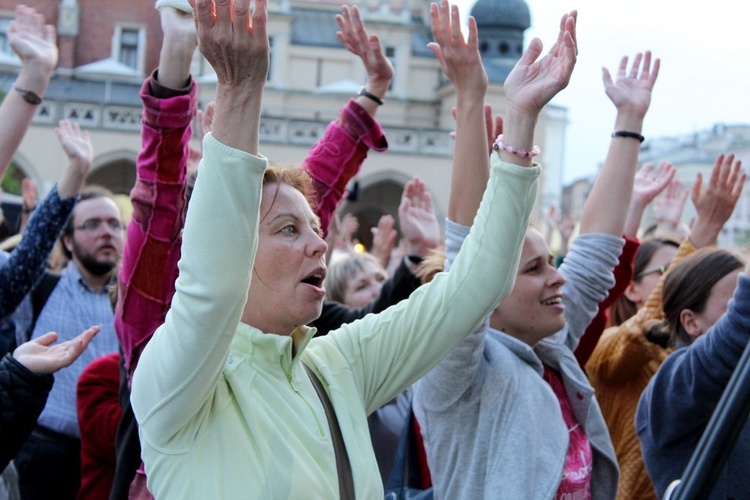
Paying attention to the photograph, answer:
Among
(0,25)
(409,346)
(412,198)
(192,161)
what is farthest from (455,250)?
(0,25)

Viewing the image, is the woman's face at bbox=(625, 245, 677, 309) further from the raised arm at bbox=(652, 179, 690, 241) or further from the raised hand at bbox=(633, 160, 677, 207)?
the raised arm at bbox=(652, 179, 690, 241)

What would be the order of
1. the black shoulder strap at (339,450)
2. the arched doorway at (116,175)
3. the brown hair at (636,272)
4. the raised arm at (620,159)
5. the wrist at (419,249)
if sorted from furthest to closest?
the arched doorway at (116,175), the brown hair at (636,272), the wrist at (419,249), the raised arm at (620,159), the black shoulder strap at (339,450)

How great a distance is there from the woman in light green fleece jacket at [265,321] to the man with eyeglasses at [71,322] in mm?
2287

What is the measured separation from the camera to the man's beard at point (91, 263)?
483cm

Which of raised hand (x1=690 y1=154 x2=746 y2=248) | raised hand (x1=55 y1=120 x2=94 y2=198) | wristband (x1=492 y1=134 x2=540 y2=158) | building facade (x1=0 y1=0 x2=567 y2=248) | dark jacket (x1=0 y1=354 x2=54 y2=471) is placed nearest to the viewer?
wristband (x1=492 y1=134 x2=540 y2=158)

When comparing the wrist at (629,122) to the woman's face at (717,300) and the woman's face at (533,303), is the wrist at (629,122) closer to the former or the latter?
the woman's face at (717,300)

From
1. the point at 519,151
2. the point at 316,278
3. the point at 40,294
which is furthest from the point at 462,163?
the point at 40,294

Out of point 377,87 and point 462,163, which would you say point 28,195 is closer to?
point 377,87

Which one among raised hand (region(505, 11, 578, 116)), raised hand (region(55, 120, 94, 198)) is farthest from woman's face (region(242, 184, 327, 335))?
raised hand (region(55, 120, 94, 198))

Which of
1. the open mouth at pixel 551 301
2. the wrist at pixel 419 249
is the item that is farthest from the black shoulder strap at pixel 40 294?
the open mouth at pixel 551 301

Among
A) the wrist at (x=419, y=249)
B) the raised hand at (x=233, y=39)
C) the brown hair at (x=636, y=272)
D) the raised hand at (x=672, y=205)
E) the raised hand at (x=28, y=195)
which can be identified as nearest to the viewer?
the raised hand at (x=233, y=39)

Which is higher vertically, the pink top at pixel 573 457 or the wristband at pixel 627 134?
the wristband at pixel 627 134

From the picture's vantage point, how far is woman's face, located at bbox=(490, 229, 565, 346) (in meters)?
3.11

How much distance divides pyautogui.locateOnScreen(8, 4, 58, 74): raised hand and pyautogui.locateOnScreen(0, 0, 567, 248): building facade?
988 inches
